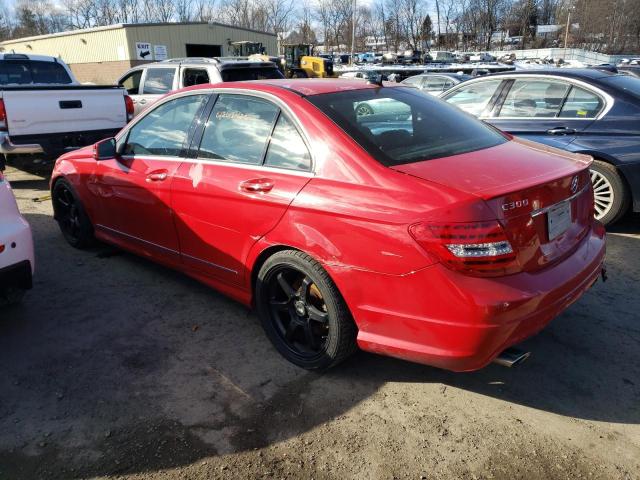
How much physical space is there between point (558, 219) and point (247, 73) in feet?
25.3

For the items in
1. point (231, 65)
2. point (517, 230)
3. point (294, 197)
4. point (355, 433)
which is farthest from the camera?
point (231, 65)

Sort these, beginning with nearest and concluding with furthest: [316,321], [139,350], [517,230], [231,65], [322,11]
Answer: [517,230] < [316,321] < [139,350] < [231,65] < [322,11]

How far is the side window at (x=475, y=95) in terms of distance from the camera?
6.48 m

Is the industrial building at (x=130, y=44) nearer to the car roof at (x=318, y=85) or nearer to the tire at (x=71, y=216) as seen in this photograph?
the tire at (x=71, y=216)

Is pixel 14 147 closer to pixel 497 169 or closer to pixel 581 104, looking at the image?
pixel 497 169

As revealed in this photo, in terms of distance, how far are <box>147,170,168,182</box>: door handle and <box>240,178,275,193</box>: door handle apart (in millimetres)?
895

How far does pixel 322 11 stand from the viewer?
304 ft

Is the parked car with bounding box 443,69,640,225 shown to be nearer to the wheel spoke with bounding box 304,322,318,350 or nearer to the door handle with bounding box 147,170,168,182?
the wheel spoke with bounding box 304,322,318,350

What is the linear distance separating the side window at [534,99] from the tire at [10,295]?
5349mm

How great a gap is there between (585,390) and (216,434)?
6.60 feet

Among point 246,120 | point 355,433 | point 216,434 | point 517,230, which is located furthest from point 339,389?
point 246,120

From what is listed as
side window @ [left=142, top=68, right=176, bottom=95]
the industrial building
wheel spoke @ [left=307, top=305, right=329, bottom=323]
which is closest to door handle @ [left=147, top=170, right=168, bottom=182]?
wheel spoke @ [left=307, top=305, right=329, bottom=323]

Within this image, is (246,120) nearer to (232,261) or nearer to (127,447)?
(232,261)

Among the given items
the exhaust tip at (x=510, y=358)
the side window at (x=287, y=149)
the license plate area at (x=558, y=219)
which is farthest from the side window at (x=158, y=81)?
the exhaust tip at (x=510, y=358)
